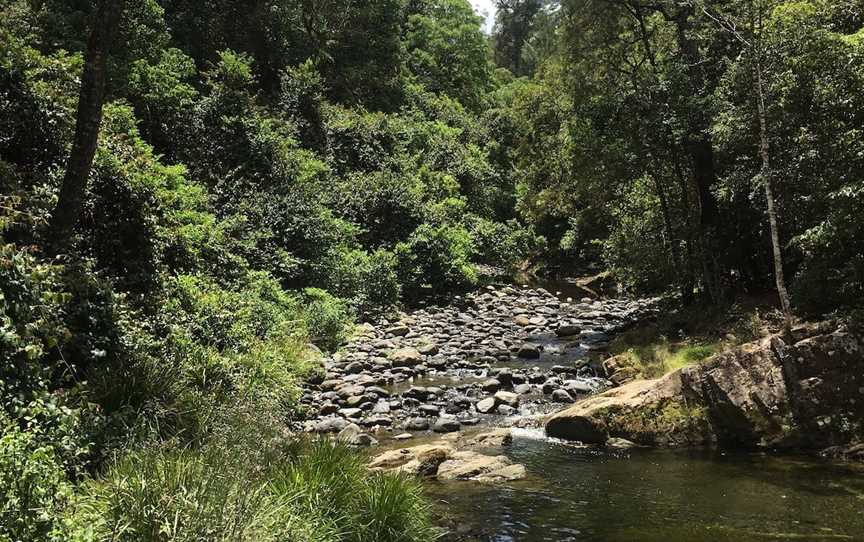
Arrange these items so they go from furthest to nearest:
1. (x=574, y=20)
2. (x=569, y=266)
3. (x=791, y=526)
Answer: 1. (x=569, y=266)
2. (x=574, y=20)
3. (x=791, y=526)

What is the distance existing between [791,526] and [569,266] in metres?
30.1

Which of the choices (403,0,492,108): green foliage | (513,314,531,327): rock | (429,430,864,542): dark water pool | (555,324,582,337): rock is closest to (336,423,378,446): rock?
(429,430,864,542): dark water pool

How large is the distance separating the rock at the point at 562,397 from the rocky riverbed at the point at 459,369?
22mm

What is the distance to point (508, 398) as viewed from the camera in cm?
1231

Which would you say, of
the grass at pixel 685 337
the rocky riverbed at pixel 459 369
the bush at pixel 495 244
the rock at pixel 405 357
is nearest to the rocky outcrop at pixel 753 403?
the grass at pixel 685 337

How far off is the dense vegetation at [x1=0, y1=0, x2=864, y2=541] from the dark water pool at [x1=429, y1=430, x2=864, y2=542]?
1991 millimetres

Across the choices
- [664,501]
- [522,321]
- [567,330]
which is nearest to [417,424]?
[664,501]

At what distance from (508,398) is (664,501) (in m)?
5.17

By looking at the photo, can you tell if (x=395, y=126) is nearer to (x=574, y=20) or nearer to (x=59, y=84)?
(x=574, y=20)

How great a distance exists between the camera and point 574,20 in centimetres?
1900

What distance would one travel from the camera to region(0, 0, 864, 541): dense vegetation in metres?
5.08

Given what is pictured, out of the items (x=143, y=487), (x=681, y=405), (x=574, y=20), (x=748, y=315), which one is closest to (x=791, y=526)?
(x=681, y=405)

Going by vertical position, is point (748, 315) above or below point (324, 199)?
below

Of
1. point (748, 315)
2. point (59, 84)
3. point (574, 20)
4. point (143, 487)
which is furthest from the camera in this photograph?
point (574, 20)
